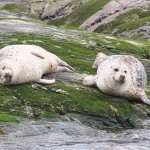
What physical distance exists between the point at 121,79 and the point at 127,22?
7412 centimetres

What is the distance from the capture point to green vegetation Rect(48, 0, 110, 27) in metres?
110

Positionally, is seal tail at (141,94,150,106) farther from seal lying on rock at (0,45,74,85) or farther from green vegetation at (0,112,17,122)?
green vegetation at (0,112,17,122)

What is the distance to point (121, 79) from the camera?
21.2m

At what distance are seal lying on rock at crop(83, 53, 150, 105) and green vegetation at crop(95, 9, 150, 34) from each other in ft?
204

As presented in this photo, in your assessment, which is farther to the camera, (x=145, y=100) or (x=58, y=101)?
(x=145, y=100)

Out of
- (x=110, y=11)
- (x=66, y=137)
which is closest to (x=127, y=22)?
(x=110, y=11)

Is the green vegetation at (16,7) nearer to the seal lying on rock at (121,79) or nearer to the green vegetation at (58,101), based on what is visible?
the seal lying on rock at (121,79)

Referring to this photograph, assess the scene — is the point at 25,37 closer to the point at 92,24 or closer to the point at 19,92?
the point at 19,92

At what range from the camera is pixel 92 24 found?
102 metres

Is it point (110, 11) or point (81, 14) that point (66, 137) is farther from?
point (81, 14)

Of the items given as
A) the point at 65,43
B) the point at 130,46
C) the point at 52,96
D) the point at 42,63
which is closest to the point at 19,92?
the point at 52,96

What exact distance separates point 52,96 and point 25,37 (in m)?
20.7

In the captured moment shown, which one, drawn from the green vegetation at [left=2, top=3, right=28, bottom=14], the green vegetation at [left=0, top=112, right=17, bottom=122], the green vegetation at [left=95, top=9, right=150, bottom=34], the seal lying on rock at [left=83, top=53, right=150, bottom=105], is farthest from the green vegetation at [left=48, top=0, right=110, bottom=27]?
the green vegetation at [left=0, top=112, right=17, bottom=122]

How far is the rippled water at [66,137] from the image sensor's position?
1500 cm
